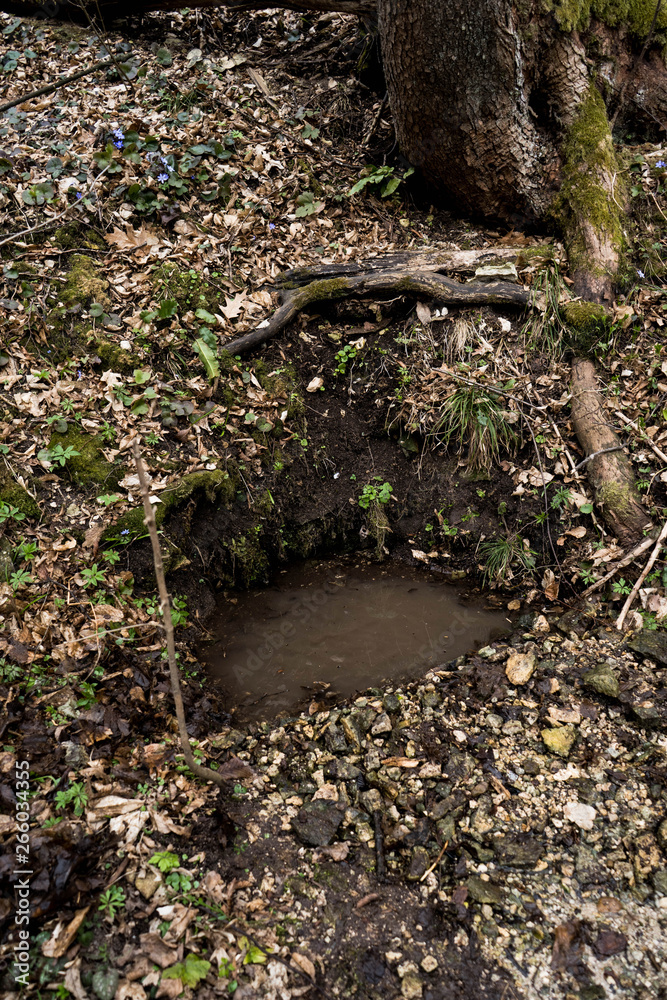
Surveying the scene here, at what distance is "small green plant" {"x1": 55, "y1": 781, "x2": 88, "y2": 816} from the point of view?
8.72ft

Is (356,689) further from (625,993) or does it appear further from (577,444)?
(577,444)

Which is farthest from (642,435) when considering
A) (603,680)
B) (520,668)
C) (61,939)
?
(61,939)

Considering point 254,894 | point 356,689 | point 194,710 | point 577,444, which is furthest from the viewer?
point 577,444

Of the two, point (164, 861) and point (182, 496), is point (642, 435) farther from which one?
point (164, 861)

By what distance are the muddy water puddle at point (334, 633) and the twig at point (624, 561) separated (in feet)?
2.08

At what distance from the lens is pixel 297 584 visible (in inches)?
179

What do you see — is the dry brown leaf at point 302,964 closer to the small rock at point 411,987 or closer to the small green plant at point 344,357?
the small rock at point 411,987

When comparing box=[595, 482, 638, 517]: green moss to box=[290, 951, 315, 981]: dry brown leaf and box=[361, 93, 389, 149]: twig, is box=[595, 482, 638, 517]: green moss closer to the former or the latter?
box=[290, 951, 315, 981]: dry brown leaf

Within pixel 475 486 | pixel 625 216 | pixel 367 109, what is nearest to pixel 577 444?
pixel 475 486

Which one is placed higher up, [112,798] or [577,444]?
[577,444]

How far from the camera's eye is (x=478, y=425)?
4.43 meters

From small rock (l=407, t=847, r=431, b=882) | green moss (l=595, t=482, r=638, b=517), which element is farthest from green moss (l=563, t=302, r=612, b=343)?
small rock (l=407, t=847, r=431, b=882)

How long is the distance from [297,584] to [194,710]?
1371 millimetres

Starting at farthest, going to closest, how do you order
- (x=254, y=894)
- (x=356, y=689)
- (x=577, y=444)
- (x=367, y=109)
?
(x=367, y=109) → (x=577, y=444) → (x=356, y=689) → (x=254, y=894)
